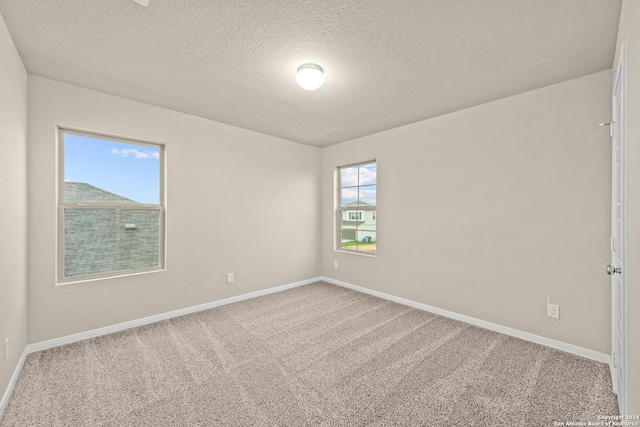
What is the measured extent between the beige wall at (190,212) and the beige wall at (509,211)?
1468mm

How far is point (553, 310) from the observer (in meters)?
2.46

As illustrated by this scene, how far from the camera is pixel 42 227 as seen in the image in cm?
240

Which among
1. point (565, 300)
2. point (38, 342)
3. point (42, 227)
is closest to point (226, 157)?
point (42, 227)

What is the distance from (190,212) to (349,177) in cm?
252

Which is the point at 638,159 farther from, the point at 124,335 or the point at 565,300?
the point at 124,335

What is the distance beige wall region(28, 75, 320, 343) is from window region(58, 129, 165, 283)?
12 centimetres

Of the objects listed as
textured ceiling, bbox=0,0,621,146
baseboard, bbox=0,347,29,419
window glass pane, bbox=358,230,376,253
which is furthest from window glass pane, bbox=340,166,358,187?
baseboard, bbox=0,347,29,419

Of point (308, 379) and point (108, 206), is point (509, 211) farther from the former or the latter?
point (108, 206)

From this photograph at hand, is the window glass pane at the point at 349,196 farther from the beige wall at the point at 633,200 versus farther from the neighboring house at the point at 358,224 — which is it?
the beige wall at the point at 633,200

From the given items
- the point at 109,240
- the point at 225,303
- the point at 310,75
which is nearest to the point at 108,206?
the point at 109,240

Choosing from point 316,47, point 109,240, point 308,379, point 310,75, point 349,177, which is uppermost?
point 316,47

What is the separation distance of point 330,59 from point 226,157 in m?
2.10

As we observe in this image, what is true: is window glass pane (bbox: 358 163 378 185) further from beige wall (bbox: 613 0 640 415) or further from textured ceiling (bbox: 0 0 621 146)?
beige wall (bbox: 613 0 640 415)

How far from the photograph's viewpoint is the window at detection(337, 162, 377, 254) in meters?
4.16
